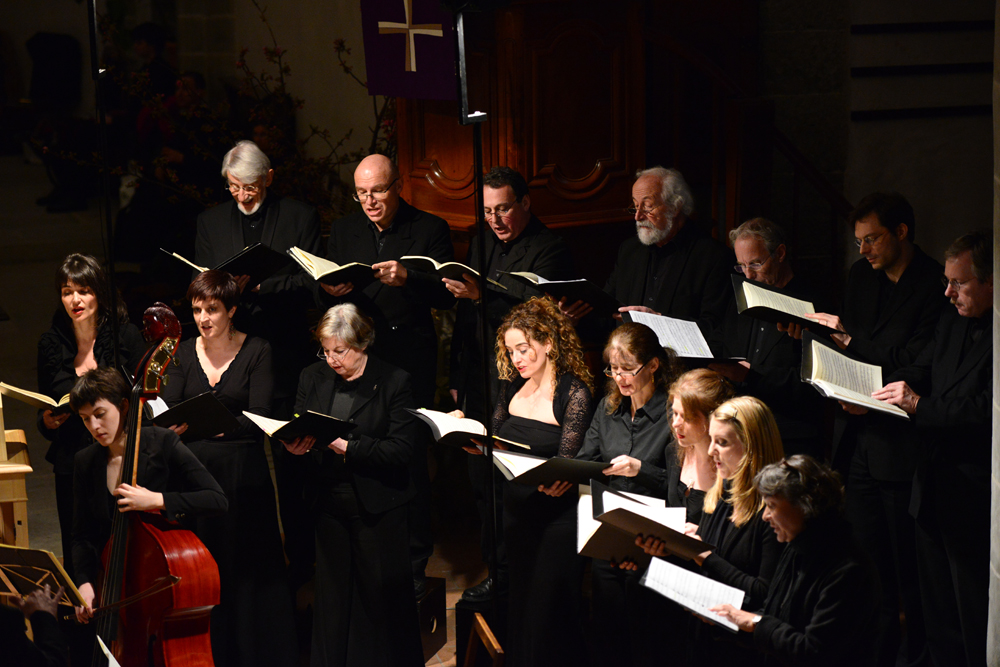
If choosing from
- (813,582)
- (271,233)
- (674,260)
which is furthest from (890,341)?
(271,233)

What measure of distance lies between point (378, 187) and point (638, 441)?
159 cm

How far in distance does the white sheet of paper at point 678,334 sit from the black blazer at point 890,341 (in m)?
0.51

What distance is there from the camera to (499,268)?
178 inches

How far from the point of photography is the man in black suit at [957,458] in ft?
11.2

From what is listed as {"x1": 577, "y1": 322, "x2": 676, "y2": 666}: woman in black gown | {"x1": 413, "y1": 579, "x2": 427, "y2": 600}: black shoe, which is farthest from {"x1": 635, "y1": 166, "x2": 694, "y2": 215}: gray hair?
{"x1": 413, "y1": 579, "x2": 427, "y2": 600}: black shoe

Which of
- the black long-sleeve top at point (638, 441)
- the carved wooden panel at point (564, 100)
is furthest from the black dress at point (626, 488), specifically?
the carved wooden panel at point (564, 100)

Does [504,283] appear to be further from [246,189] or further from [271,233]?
[246,189]

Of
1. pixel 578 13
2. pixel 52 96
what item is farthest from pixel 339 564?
pixel 52 96

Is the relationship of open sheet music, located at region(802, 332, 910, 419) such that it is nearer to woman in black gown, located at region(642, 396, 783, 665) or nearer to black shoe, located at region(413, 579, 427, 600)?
woman in black gown, located at region(642, 396, 783, 665)

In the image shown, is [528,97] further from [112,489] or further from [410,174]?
[112,489]

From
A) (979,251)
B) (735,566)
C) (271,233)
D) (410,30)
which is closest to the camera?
(735,566)

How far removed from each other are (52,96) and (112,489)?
1039 centimetres

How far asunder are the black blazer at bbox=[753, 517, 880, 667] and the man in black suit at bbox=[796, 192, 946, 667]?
89cm

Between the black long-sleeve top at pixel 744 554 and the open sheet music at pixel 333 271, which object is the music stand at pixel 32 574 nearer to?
the open sheet music at pixel 333 271
